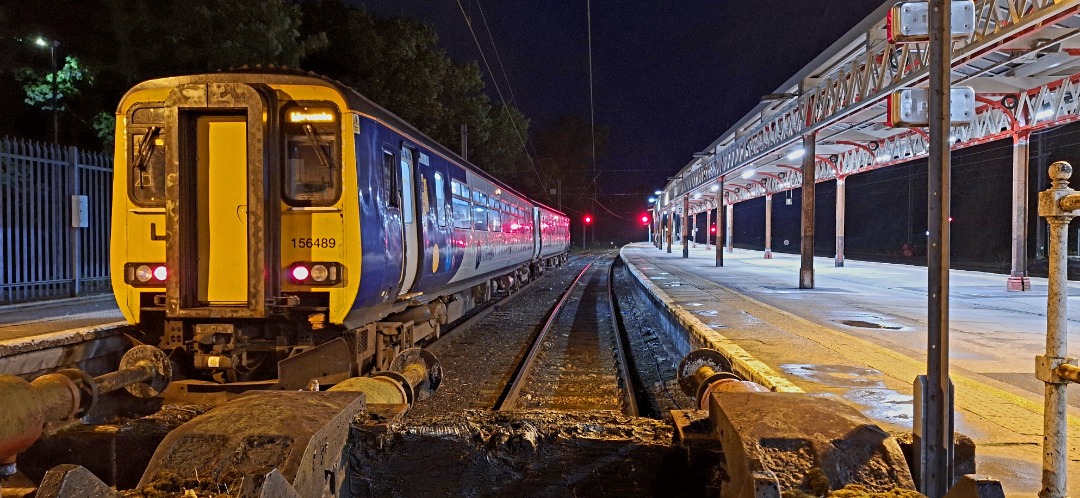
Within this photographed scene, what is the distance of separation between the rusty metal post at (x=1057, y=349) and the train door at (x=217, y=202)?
5.53 metres

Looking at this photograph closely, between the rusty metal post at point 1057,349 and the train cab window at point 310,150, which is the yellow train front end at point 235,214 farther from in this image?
the rusty metal post at point 1057,349

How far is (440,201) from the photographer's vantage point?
9055mm

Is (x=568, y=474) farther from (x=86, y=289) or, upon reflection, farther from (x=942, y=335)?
(x=86, y=289)

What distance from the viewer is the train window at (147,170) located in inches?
→ 239

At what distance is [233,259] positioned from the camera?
235 inches

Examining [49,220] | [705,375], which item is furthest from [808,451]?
[49,220]

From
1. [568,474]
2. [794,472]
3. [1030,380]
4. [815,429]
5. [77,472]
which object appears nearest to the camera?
[77,472]

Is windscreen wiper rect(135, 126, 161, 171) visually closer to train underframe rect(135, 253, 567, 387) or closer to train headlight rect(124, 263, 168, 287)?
train headlight rect(124, 263, 168, 287)

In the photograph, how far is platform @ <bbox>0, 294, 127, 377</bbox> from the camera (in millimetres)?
6742

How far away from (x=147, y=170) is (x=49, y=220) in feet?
27.8

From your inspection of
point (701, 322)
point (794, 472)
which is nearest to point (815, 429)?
point (794, 472)

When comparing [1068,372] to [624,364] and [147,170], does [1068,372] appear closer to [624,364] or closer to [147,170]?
[624,364]

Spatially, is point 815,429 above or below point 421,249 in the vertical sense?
below

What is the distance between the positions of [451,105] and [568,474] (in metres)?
29.1
